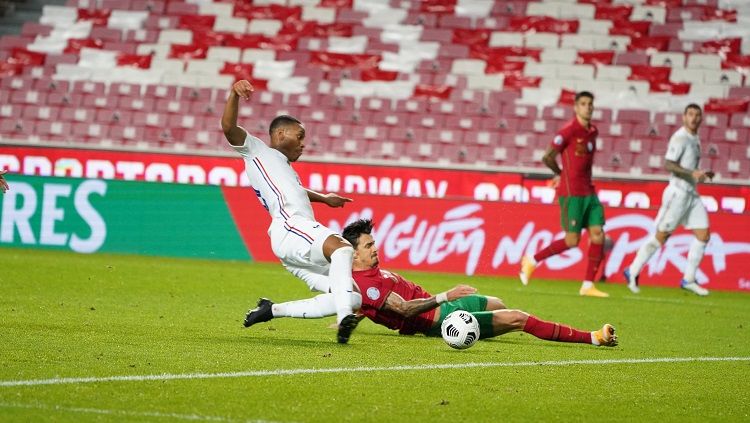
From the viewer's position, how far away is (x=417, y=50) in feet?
83.7

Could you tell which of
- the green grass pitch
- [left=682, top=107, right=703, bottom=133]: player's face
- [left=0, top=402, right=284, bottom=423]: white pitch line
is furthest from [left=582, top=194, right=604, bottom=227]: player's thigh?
[left=0, top=402, right=284, bottom=423]: white pitch line

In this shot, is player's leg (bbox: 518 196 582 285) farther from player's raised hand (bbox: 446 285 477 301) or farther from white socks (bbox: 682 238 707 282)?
player's raised hand (bbox: 446 285 477 301)

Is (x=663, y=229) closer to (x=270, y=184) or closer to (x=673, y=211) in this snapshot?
(x=673, y=211)

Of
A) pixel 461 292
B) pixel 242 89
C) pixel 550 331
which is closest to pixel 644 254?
pixel 550 331

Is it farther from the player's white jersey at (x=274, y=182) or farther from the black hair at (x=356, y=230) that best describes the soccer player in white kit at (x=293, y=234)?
the black hair at (x=356, y=230)

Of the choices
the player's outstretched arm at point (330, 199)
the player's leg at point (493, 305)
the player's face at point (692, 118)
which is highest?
A: the player's face at point (692, 118)

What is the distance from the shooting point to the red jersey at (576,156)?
14344 mm

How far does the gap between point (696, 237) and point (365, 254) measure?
763 cm

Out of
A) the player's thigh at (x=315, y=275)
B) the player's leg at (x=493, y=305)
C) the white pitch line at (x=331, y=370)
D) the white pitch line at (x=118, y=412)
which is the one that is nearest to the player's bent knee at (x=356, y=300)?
the player's thigh at (x=315, y=275)

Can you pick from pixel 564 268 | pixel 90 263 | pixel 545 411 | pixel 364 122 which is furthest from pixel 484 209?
pixel 545 411

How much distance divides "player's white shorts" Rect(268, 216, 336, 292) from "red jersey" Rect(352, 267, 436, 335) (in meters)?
0.25

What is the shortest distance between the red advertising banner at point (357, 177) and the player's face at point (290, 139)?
11.0 metres

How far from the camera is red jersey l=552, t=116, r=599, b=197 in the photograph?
565 inches

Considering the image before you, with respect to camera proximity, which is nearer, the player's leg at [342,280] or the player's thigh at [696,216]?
the player's leg at [342,280]
